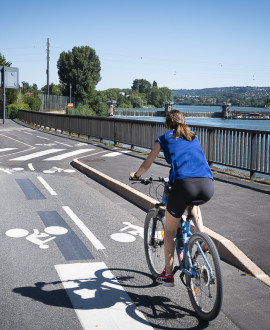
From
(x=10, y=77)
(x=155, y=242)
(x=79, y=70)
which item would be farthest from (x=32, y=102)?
(x=155, y=242)

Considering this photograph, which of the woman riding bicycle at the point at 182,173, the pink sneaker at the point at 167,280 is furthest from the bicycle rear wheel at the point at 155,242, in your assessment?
the woman riding bicycle at the point at 182,173

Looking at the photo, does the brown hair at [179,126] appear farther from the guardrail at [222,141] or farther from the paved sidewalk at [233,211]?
the guardrail at [222,141]

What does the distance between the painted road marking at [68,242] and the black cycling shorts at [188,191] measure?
189 centimetres

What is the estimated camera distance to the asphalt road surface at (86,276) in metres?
3.85

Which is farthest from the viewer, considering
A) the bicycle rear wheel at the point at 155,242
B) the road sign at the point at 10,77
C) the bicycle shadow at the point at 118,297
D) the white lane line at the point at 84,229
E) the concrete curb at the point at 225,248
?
the road sign at the point at 10,77

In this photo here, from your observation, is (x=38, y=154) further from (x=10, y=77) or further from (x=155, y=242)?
(x=10, y=77)

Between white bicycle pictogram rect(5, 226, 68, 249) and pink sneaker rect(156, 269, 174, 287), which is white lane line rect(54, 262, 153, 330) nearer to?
pink sneaker rect(156, 269, 174, 287)

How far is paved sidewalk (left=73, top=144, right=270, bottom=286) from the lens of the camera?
5352 mm

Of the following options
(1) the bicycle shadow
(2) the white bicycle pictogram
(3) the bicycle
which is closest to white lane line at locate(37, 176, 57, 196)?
(2) the white bicycle pictogram

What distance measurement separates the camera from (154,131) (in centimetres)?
1698

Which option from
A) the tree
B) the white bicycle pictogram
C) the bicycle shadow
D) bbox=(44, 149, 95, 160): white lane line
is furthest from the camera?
the tree

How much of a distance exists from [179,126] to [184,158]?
0.30 meters

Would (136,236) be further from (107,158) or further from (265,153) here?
(107,158)

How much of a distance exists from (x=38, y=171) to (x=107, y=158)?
324 centimetres
